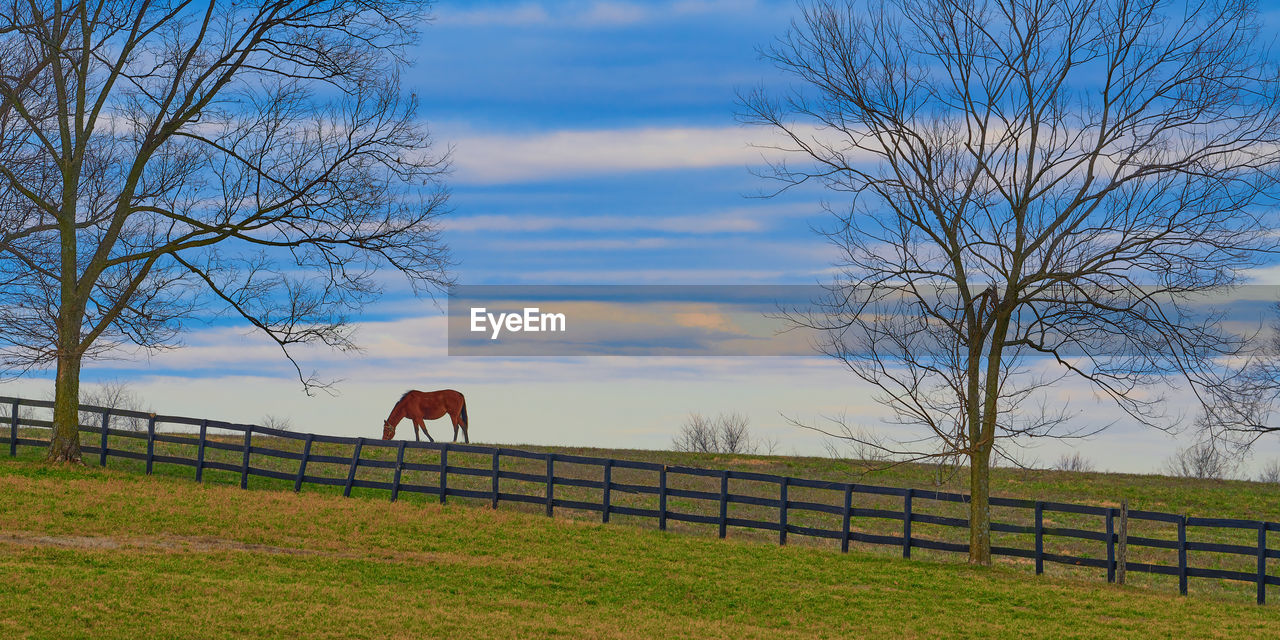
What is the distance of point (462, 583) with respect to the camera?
15773 mm

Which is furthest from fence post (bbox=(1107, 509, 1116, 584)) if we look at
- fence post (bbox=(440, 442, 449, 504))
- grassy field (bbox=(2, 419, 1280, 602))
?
fence post (bbox=(440, 442, 449, 504))

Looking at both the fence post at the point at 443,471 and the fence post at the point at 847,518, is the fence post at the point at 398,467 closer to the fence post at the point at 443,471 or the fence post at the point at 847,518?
the fence post at the point at 443,471

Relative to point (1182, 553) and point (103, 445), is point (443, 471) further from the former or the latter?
point (1182, 553)

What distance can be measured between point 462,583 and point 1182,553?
12.5 m

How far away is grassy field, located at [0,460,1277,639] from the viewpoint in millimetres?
→ 13156

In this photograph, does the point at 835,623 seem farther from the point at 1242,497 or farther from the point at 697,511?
the point at 1242,497

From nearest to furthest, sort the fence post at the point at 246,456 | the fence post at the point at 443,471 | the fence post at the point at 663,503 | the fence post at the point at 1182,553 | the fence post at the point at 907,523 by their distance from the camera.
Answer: the fence post at the point at 1182,553, the fence post at the point at 907,523, the fence post at the point at 663,503, the fence post at the point at 443,471, the fence post at the point at 246,456

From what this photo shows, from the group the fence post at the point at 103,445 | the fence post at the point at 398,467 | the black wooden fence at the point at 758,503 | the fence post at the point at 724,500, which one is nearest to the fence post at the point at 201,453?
the black wooden fence at the point at 758,503

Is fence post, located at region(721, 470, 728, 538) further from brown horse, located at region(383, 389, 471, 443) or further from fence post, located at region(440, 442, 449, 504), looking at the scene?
brown horse, located at region(383, 389, 471, 443)

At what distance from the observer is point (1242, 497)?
34500mm

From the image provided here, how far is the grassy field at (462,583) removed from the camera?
13156 millimetres

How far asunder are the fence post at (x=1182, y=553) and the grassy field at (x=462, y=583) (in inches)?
28.6

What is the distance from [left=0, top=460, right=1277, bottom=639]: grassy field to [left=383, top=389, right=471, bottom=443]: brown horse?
16354 millimetres

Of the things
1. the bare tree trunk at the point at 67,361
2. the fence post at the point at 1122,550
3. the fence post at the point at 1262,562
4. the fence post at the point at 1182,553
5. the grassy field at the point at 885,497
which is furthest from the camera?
the bare tree trunk at the point at 67,361
